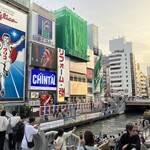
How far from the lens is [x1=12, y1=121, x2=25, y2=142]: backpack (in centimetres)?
595

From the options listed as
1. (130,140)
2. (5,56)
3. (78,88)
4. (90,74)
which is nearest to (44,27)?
(5,56)

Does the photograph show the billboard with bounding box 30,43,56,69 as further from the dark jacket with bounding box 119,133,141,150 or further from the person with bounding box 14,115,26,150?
the dark jacket with bounding box 119,133,141,150

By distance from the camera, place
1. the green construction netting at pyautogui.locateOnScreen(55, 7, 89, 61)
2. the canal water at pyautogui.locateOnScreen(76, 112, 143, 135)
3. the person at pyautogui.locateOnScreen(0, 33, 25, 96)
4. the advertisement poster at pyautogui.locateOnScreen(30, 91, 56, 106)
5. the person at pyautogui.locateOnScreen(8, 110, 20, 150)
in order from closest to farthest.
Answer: the person at pyautogui.locateOnScreen(8, 110, 20, 150), the canal water at pyautogui.locateOnScreen(76, 112, 143, 135), the person at pyautogui.locateOnScreen(0, 33, 25, 96), the advertisement poster at pyautogui.locateOnScreen(30, 91, 56, 106), the green construction netting at pyautogui.locateOnScreen(55, 7, 89, 61)

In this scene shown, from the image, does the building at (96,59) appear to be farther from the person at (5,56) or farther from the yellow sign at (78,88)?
the person at (5,56)

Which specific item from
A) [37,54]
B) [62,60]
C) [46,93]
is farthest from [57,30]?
[46,93]

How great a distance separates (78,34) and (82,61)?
18.3 feet

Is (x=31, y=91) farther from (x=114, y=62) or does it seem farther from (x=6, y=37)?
(x=114, y=62)

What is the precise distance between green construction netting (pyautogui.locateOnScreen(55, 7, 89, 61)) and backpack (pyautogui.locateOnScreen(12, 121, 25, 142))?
1129 inches

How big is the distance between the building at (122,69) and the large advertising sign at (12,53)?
221 feet

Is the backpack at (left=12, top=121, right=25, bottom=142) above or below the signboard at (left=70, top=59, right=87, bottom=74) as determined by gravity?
below

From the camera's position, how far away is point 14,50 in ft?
81.7

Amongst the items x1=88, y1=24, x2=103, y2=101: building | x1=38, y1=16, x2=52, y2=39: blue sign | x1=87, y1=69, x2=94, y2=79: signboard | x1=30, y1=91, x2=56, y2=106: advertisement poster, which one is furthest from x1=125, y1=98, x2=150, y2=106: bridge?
x1=38, y1=16, x2=52, y2=39: blue sign

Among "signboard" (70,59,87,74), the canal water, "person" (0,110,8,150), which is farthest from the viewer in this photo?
"signboard" (70,59,87,74)

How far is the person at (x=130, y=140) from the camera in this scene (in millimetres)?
4477
